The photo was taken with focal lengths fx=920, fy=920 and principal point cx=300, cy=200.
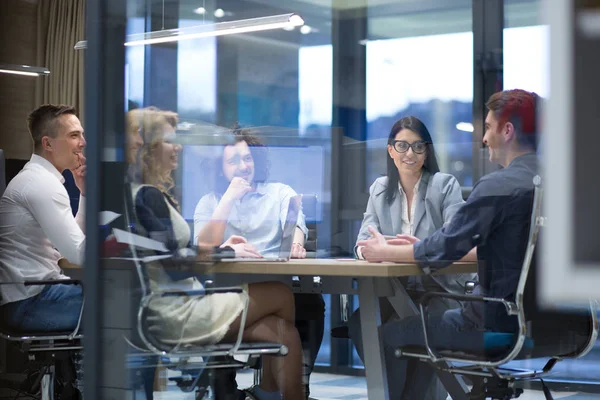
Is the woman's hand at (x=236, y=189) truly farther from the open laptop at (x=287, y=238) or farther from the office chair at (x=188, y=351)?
the office chair at (x=188, y=351)

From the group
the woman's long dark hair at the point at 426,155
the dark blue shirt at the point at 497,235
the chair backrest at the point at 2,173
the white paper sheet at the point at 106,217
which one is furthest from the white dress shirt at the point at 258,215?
the chair backrest at the point at 2,173

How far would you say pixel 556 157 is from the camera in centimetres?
109

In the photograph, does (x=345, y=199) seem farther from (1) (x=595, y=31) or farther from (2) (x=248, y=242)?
(1) (x=595, y=31)

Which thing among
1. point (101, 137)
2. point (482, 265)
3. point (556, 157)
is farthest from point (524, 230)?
point (556, 157)

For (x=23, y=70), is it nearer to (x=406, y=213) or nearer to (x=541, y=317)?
(x=406, y=213)

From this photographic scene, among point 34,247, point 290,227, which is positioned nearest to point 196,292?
point 290,227

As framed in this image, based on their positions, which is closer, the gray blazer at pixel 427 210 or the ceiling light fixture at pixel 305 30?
the gray blazer at pixel 427 210

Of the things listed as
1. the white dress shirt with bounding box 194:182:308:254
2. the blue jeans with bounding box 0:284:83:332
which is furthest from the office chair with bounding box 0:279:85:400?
the white dress shirt with bounding box 194:182:308:254

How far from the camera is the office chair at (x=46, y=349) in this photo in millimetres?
3787

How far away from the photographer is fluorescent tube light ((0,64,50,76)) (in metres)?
4.95

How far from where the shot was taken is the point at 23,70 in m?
5.36

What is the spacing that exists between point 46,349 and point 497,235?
2.01m

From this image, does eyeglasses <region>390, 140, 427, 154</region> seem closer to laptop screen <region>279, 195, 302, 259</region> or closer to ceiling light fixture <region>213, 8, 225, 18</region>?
laptop screen <region>279, 195, 302, 259</region>

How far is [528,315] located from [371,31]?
2.82 m
